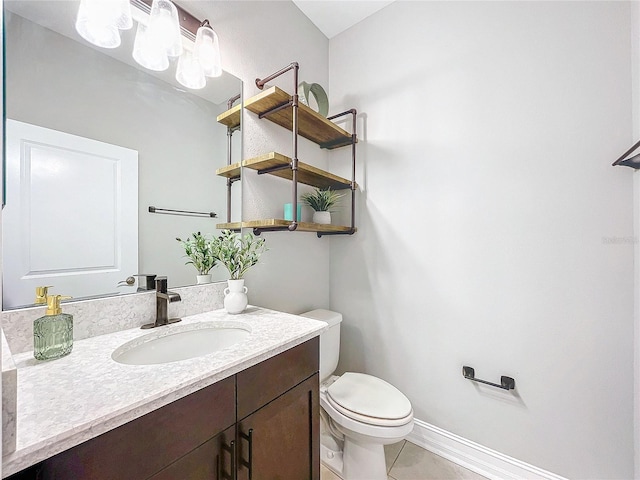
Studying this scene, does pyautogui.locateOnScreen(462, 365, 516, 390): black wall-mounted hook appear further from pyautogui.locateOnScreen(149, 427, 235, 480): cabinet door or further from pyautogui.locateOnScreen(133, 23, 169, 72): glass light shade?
pyautogui.locateOnScreen(133, 23, 169, 72): glass light shade

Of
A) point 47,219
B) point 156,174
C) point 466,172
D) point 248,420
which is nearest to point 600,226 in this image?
point 466,172

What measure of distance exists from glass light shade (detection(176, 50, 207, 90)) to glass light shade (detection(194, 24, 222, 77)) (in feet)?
0.10

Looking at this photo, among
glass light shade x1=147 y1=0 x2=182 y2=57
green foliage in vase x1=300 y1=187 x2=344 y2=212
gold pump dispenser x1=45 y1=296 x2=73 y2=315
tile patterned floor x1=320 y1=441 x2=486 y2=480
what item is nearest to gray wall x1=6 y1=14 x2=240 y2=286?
glass light shade x1=147 y1=0 x2=182 y2=57

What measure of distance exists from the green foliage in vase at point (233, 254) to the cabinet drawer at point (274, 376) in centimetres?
48

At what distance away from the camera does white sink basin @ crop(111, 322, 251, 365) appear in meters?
0.93

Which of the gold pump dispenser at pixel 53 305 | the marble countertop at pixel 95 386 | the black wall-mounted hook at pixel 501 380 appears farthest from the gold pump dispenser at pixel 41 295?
the black wall-mounted hook at pixel 501 380

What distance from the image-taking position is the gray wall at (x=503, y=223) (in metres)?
1.17

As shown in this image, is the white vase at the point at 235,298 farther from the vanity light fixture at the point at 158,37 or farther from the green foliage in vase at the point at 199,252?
the vanity light fixture at the point at 158,37

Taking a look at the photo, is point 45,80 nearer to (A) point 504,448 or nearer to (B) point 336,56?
(B) point 336,56

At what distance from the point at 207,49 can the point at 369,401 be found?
69.3 inches

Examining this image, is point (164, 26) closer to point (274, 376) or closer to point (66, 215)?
point (66, 215)

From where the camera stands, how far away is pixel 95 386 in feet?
2.14

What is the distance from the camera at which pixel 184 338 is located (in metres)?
1.08

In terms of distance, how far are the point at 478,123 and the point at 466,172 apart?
0.25 m
